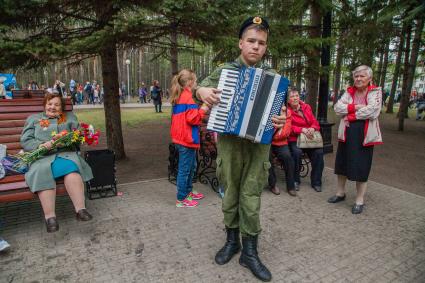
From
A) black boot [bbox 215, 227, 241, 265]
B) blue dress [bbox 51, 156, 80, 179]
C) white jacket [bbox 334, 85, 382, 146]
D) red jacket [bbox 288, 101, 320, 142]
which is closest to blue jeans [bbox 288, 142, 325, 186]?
red jacket [bbox 288, 101, 320, 142]

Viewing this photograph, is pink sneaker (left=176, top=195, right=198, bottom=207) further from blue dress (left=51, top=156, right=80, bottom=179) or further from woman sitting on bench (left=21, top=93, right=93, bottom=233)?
blue dress (left=51, top=156, right=80, bottom=179)

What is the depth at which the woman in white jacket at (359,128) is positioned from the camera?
4258mm

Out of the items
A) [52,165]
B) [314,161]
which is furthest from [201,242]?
[314,161]

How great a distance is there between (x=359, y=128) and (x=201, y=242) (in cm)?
267

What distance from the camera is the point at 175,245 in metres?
3.51

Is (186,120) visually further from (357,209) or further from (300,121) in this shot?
(357,209)

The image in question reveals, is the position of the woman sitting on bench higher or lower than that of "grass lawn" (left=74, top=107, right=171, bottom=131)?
higher

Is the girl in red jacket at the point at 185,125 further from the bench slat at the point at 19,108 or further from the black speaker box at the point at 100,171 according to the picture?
the bench slat at the point at 19,108

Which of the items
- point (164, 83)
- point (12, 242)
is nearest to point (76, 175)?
point (12, 242)

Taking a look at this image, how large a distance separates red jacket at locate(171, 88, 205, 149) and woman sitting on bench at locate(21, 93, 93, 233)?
4.43ft

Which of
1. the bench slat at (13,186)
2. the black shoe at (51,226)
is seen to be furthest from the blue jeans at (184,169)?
the bench slat at (13,186)

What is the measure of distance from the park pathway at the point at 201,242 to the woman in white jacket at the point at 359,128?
0.56 metres

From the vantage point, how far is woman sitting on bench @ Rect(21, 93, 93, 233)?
364cm

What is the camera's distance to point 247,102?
268cm
